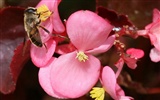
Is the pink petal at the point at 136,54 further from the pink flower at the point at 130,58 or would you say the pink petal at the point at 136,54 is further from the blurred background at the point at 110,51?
the blurred background at the point at 110,51

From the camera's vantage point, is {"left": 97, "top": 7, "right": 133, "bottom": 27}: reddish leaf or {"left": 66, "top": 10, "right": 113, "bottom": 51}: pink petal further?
{"left": 97, "top": 7, "right": 133, "bottom": 27}: reddish leaf

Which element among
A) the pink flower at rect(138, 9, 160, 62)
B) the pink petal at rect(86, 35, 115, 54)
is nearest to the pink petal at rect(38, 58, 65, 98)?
the pink petal at rect(86, 35, 115, 54)

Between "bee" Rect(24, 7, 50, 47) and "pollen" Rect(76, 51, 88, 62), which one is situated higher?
"bee" Rect(24, 7, 50, 47)

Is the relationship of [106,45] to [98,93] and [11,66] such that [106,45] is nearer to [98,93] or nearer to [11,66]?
[98,93]

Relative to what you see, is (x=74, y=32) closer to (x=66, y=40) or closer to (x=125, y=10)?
(x=66, y=40)

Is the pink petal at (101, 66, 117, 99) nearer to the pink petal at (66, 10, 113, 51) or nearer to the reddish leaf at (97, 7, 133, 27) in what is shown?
the pink petal at (66, 10, 113, 51)

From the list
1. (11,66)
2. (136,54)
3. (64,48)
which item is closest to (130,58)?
(136,54)
